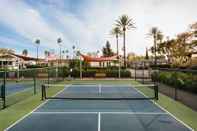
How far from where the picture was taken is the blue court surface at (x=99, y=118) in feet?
39.2

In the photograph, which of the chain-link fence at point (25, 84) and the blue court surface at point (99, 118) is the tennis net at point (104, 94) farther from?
the blue court surface at point (99, 118)

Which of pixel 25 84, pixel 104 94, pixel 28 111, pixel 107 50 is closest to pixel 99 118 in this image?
pixel 28 111

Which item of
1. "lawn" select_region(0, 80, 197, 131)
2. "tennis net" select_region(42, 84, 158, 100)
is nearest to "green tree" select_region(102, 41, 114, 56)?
"tennis net" select_region(42, 84, 158, 100)

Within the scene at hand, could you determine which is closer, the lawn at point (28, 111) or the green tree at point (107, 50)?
the lawn at point (28, 111)

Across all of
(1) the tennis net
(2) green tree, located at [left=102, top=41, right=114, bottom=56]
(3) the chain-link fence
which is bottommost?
(1) the tennis net

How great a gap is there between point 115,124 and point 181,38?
36605 mm

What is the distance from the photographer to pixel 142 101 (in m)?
20.0

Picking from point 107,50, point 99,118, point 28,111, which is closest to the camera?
point 99,118

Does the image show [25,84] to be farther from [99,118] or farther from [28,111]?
[99,118]

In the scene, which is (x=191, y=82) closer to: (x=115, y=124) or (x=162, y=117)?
(x=162, y=117)

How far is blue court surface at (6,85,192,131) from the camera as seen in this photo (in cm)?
1195

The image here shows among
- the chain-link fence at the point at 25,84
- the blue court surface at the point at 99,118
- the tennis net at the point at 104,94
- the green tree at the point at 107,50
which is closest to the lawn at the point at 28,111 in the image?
the blue court surface at the point at 99,118

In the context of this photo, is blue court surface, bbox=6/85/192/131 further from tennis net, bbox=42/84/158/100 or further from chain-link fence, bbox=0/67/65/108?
chain-link fence, bbox=0/67/65/108

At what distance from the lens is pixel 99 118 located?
13.9m
